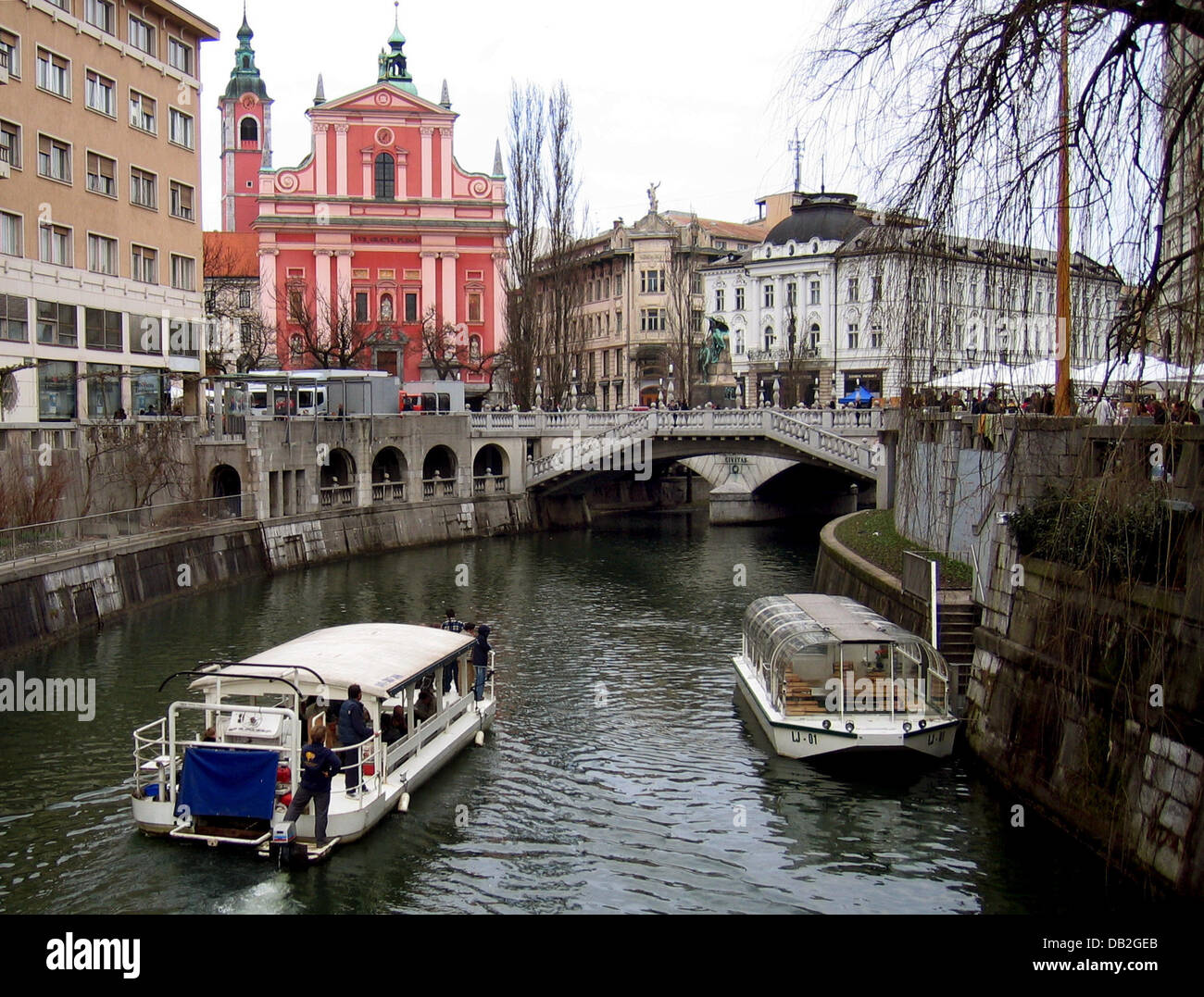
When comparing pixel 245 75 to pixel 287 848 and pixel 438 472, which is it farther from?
pixel 287 848

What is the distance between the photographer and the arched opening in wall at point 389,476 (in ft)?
202

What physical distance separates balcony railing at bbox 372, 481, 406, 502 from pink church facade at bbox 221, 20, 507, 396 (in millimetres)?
21889

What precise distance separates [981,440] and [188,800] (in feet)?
48.9

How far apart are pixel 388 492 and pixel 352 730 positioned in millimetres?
42651

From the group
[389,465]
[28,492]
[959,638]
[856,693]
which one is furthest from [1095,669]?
[389,465]

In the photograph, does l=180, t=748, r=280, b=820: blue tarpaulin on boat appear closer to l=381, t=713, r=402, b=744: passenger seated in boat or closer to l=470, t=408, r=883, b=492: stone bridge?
l=381, t=713, r=402, b=744: passenger seated in boat

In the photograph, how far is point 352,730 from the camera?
786 inches

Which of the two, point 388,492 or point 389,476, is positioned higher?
point 389,476

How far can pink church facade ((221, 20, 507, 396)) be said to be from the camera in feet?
276

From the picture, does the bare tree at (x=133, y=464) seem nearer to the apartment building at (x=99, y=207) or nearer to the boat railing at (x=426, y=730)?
the apartment building at (x=99, y=207)

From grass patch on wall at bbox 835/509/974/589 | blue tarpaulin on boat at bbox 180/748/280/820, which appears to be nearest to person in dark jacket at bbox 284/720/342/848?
blue tarpaulin on boat at bbox 180/748/280/820
